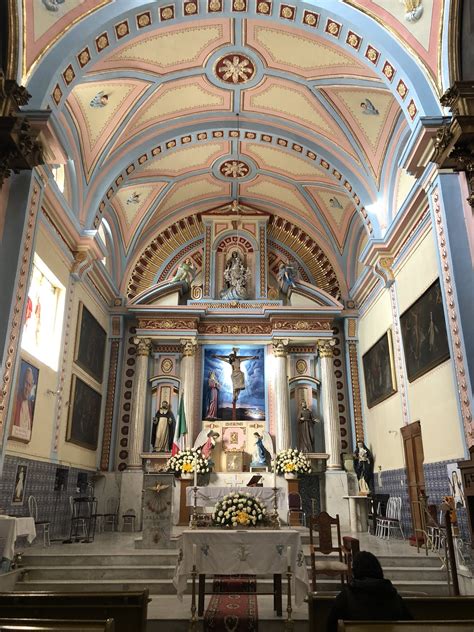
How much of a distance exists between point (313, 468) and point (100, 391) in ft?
20.0

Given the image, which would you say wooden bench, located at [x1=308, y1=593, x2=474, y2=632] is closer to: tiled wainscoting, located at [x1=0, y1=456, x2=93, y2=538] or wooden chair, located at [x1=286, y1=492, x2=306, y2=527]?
tiled wainscoting, located at [x1=0, y1=456, x2=93, y2=538]

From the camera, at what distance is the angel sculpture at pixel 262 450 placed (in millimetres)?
13596

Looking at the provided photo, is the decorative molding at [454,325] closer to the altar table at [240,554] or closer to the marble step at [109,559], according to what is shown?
the altar table at [240,554]

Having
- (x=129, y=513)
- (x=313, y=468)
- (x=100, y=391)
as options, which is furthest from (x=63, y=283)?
(x=313, y=468)

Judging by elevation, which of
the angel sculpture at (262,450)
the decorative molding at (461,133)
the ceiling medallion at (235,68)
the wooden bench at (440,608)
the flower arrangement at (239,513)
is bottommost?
the wooden bench at (440,608)

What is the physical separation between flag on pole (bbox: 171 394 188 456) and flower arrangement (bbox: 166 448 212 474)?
263 millimetres

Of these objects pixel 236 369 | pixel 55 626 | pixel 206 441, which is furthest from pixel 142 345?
pixel 55 626

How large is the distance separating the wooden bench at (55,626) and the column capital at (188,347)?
39.8ft

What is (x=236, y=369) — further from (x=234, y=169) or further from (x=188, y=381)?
(x=234, y=169)

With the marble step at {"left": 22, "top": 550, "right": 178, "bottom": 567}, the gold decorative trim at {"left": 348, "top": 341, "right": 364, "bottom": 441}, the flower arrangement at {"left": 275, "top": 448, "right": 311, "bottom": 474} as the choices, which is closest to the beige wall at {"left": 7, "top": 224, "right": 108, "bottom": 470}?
the marble step at {"left": 22, "top": 550, "right": 178, "bottom": 567}

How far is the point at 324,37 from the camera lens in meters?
9.74

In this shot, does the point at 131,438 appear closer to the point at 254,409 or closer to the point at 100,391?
the point at 100,391

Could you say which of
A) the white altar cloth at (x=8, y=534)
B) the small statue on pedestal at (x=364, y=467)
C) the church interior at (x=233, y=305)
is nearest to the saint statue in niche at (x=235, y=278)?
the church interior at (x=233, y=305)

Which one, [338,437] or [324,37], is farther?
[338,437]
